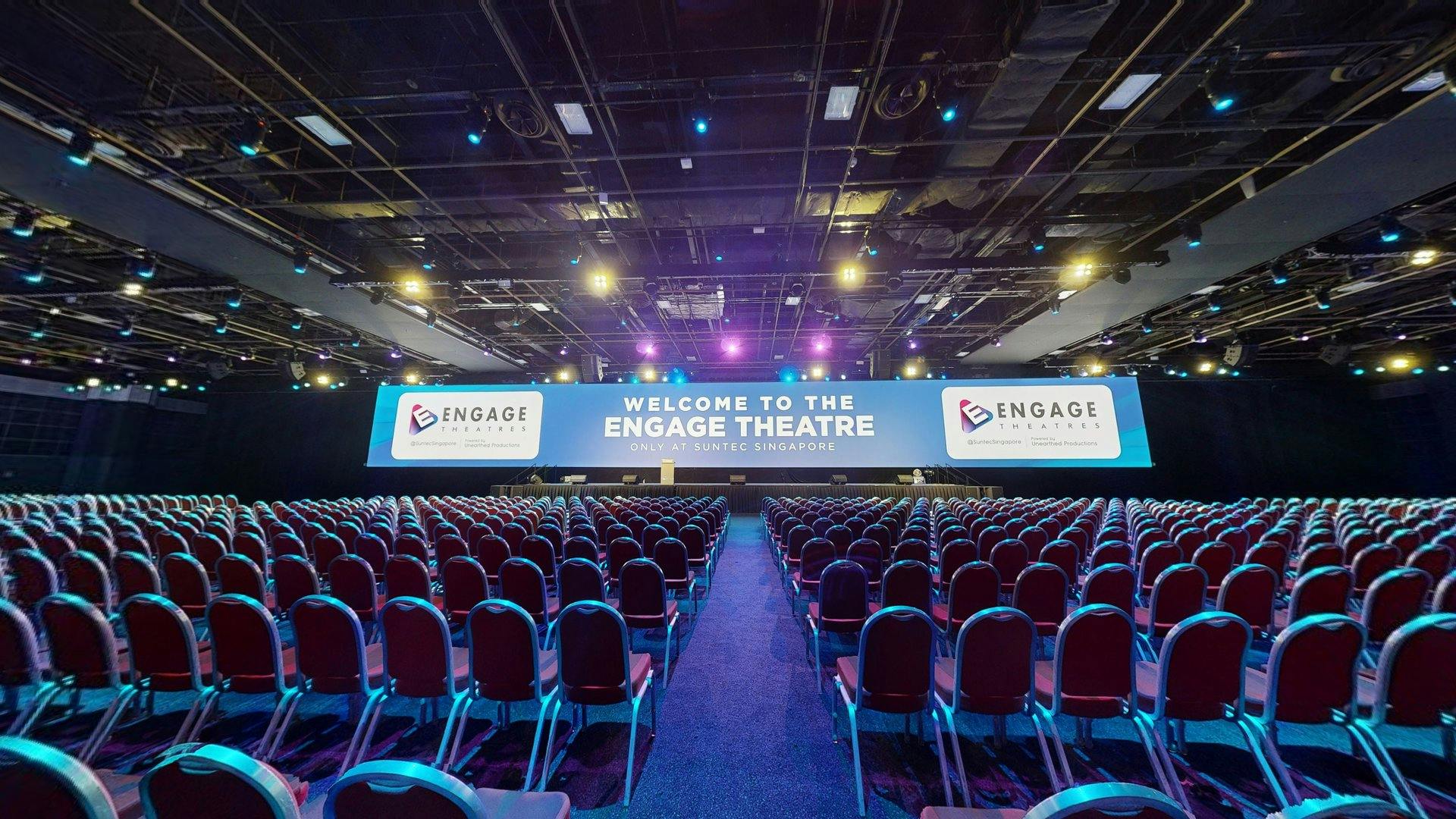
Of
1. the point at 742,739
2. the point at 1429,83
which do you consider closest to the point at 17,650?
the point at 742,739

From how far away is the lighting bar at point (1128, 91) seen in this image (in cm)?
425

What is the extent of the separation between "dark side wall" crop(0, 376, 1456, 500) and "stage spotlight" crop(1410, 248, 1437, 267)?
8.16 m

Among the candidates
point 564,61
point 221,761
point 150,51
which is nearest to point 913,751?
point 221,761

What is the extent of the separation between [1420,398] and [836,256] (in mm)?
18480

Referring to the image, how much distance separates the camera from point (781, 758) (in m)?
2.59

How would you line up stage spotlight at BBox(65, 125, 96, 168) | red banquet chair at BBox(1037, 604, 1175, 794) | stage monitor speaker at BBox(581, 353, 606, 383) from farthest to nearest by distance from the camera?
1. stage monitor speaker at BBox(581, 353, 606, 383)
2. stage spotlight at BBox(65, 125, 96, 168)
3. red banquet chair at BBox(1037, 604, 1175, 794)

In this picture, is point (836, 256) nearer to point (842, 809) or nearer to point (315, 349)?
point (842, 809)

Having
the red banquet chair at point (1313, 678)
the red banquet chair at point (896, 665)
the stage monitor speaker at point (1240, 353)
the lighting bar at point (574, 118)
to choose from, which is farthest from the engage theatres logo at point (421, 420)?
the stage monitor speaker at point (1240, 353)

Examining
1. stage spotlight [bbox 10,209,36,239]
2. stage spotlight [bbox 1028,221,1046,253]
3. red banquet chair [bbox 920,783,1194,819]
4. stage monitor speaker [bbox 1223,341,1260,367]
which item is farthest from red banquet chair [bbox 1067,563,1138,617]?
stage monitor speaker [bbox 1223,341,1260,367]

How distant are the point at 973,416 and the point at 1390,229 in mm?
7541

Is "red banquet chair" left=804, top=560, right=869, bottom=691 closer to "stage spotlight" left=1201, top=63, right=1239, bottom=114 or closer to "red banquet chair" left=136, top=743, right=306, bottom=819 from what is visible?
"red banquet chair" left=136, top=743, right=306, bottom=819

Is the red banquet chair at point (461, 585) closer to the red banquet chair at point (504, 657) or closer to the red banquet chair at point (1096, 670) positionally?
the red banquet chair at point (504, 657)

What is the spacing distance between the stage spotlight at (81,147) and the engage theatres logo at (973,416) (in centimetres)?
1492

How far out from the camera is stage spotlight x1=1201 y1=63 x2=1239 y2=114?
4.12 meters
